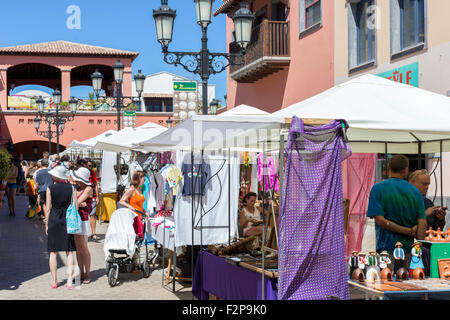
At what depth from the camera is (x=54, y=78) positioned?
51.9m

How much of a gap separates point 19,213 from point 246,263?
55.1 feet

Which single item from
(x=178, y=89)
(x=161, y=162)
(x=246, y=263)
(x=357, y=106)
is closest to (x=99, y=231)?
(x=161, y=162)

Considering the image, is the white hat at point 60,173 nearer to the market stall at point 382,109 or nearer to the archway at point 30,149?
the market stall at point 382,109

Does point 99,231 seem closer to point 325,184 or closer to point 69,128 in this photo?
point 325,184

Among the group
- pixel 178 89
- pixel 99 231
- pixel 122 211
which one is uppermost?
pixel 178 89

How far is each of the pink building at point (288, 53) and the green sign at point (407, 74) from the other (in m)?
3.28

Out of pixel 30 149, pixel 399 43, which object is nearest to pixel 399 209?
pixel 399 43

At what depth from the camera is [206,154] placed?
9812 millimetres

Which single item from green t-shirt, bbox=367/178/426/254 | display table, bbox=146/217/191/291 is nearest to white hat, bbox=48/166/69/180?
display table, bbox=146/217/191/291

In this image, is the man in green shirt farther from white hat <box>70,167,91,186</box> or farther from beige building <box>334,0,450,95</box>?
beige building <box>334,0,450,95</box>

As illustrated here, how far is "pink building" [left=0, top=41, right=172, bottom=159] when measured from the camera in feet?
142

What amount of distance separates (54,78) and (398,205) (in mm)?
48969

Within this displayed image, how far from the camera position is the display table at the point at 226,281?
606 centimetres

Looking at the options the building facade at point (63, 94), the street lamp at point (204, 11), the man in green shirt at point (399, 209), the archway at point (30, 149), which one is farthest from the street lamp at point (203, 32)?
the archway at point (30, 149)
